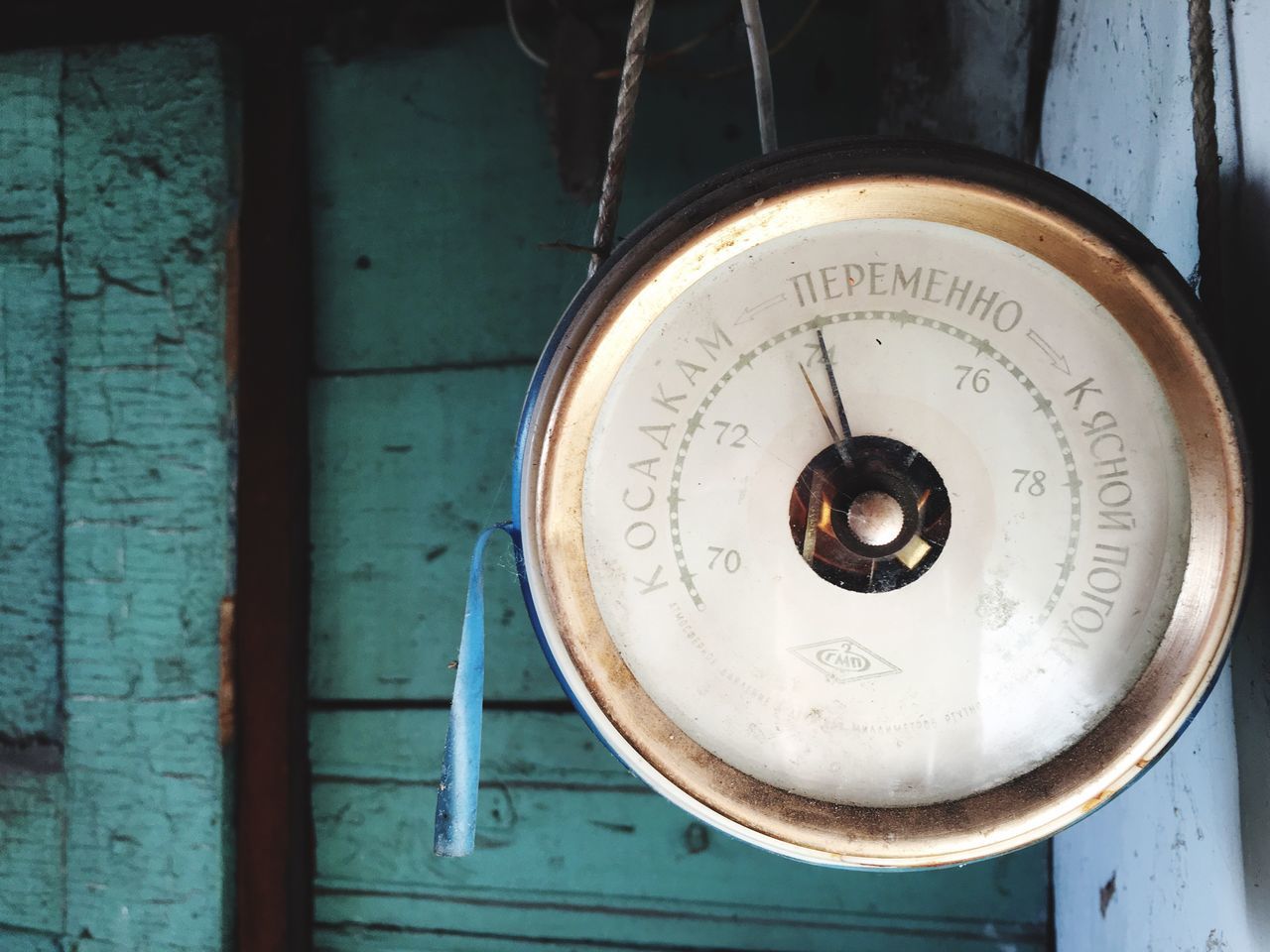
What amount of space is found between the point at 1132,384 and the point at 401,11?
3.46ft

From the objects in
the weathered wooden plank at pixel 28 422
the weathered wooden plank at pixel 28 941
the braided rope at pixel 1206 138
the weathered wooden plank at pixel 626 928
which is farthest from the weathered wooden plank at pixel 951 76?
the weathered wooden plank at pixel 28 941

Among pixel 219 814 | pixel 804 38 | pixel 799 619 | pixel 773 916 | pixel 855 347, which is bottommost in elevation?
pixel 773 916

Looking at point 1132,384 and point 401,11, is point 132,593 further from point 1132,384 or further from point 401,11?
point 1132,384

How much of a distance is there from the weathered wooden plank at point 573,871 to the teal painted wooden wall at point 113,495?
0.63 ft

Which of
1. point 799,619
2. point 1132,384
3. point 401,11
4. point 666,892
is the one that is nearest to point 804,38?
point 401,11

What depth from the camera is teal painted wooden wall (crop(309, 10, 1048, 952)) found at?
3.65ft

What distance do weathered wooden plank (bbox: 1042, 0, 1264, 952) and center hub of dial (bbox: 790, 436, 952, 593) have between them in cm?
29

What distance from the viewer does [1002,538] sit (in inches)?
25.4

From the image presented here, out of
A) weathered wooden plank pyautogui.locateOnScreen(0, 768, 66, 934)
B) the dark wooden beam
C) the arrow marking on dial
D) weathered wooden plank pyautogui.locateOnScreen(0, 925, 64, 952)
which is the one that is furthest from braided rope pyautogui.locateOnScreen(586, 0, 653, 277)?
weathered wooden plank pyautogui.locateOnScreen(0, 925, 64, 952)

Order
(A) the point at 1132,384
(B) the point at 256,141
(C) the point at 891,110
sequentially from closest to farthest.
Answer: (A) the point at 1132,384 → (C) the point at 891,110 → (B) the point at 256,141

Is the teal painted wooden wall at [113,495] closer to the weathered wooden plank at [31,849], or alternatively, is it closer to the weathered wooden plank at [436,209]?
the weathered wooden plank at [31,849]

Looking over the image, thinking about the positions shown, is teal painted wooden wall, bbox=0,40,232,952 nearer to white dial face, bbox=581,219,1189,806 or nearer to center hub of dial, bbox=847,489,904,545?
white dial face, bbox=581,219,1189,806

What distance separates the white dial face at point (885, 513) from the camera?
0.63 metres

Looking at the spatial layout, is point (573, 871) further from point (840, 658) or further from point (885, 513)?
point (885, 513)
